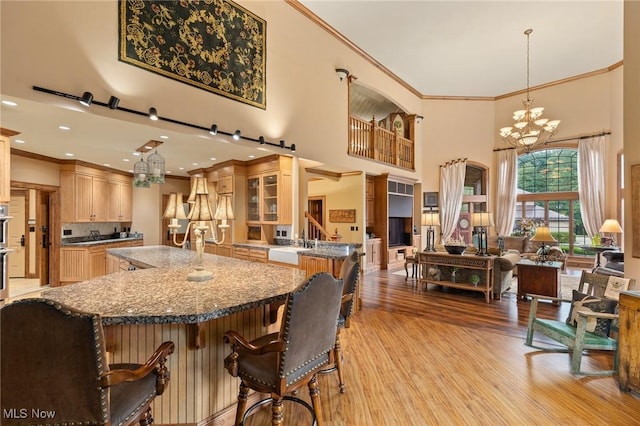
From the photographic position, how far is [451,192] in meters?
9.02

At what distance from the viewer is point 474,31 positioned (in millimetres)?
5980

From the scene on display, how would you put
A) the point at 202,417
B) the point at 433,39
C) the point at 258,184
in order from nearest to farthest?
the point at 202,417 < the point at 258,184 < the point at 433,39

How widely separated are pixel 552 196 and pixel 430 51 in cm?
551

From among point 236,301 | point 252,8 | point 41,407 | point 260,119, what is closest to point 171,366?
point 236,301

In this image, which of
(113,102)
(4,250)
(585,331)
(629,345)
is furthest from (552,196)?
(4,250)

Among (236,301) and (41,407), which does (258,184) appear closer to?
(236,301)

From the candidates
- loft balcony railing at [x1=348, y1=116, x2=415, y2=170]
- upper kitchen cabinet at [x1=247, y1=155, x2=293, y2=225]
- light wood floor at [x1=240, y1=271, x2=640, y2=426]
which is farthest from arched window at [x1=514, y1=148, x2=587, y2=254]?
upper kitchen cabinet at [x1=247, y1=155, x2=293, y2=225]

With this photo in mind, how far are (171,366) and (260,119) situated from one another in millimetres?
3942

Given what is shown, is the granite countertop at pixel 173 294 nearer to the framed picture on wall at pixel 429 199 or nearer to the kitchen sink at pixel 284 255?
the kitchen sink at pixel 284 255

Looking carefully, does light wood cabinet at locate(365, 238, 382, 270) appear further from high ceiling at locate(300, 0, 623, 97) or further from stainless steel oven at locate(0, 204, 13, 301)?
stainless steel oven at locate(0, 204, 13, 301)

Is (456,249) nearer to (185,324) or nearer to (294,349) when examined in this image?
(294,349)

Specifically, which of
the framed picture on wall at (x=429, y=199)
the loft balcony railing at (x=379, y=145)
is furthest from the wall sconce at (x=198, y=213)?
the framed picture on wall at (x=429, y=199)

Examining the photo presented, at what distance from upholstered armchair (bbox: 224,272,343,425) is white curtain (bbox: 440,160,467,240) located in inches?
329

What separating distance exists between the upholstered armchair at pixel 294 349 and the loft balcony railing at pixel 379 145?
18.1 feet
